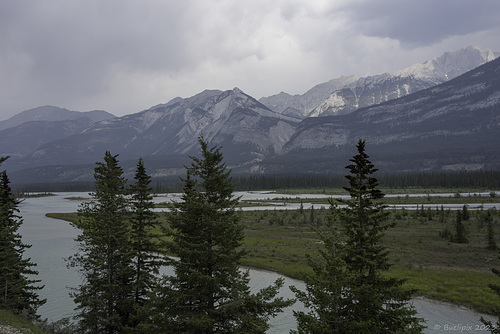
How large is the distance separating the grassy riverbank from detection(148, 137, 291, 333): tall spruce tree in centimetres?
510

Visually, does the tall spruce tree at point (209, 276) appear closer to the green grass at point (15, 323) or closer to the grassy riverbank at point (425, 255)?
the grassy riverbank at point (425, 255)

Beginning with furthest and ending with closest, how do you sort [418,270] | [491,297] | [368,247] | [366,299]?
[418,270]
[491,297]
[368,247]
[366,299]

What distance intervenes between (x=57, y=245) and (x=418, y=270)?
58862 mm

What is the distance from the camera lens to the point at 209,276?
1496 centimetres

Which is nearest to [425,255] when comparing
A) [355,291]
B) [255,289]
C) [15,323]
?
[255,289]

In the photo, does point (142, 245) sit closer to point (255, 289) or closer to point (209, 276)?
point (209, 276)

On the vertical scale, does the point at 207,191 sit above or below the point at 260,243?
above

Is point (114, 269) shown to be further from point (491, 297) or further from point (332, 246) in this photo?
point (491, 297)

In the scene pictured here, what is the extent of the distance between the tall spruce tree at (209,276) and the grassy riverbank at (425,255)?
16.7 feet

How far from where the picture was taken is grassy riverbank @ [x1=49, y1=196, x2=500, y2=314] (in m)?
32.7

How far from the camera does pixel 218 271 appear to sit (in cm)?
1644

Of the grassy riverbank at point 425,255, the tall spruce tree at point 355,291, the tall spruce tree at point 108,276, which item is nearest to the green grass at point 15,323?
the tall spruce tree at point 108,276

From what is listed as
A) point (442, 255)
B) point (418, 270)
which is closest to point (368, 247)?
point (418, 270)

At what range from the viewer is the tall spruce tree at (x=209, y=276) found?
1471 cm
